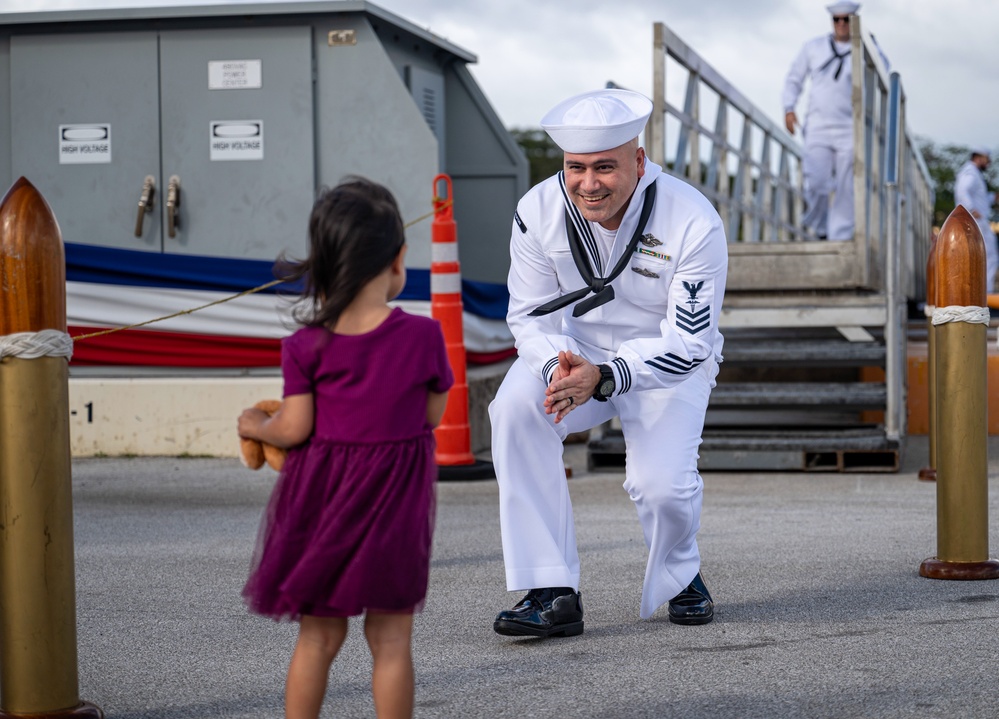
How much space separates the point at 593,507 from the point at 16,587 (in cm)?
370

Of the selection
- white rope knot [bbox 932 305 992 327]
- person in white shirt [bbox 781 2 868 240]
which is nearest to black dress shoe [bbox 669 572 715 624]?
white rope knot [bbox 932 305 992 327]

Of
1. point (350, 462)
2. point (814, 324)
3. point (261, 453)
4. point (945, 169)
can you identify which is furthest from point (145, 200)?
point (945, 169)

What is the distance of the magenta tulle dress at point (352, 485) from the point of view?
257 centimetres

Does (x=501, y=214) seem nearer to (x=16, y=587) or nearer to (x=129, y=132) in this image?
(x=129, y=132)

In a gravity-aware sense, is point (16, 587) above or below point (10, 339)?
below

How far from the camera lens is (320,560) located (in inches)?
101

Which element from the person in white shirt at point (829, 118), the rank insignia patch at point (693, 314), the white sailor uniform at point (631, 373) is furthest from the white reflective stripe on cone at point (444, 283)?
the person in white shirt at point (829, 118)

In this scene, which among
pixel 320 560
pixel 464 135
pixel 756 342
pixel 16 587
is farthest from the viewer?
pixel 464 135

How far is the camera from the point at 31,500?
292 centimetres

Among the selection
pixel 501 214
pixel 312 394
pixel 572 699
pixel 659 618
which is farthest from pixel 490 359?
pixel 312 394

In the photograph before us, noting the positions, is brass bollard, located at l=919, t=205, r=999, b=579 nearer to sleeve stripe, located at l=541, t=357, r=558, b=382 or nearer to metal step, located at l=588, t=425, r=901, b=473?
sleeve stripe, located at l=541, t=357, r=558, b=382

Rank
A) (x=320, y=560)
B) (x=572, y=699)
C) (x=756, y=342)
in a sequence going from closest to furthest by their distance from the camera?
(x=320, y=560) → (x=572, y=699) → (x=756, y=342)

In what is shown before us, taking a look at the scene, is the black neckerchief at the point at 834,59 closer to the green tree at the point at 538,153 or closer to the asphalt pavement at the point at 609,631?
the asphalt pavement at the point at 609,631

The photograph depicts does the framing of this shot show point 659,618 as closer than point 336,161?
Yes
